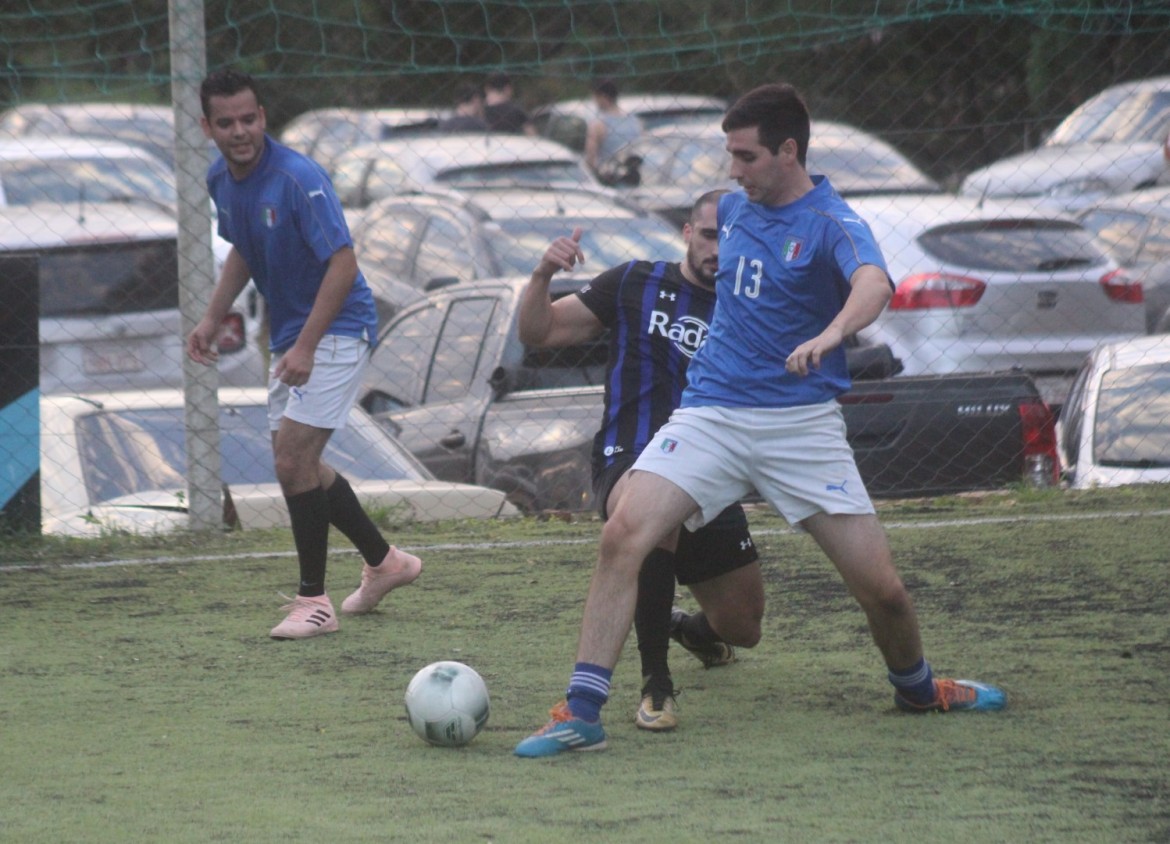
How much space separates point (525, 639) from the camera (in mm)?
6363

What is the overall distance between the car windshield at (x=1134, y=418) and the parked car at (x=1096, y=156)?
13.4 feet

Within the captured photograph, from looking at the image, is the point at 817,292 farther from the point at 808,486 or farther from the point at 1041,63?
the point at 1041,63

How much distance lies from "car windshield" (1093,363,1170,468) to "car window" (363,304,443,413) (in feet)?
12.2

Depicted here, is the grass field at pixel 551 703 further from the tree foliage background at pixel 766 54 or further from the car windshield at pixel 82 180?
the car windshield at pixel 82 180

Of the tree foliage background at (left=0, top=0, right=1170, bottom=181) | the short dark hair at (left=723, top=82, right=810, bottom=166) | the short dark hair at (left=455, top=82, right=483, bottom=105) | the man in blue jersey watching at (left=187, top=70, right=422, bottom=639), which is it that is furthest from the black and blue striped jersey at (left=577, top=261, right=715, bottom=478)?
the short dark hair at (left=455, top=82, right=483, bottom=105)

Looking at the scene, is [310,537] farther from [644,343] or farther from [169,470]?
[169,470]

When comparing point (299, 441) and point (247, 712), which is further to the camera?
point (299, 441)

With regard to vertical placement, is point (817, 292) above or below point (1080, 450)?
above

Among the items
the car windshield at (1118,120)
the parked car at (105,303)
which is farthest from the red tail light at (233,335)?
the car windshield at (1118,120)

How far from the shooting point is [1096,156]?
47.5 ft

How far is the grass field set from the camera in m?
4.18

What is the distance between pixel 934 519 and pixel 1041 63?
7.89m

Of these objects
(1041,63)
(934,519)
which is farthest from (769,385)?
(1041,63)

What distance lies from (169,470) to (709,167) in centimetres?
884
